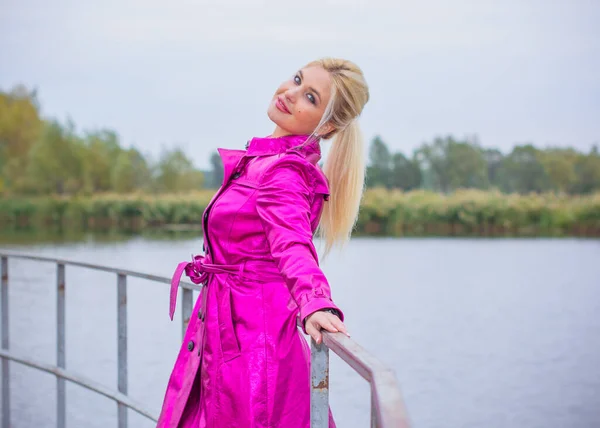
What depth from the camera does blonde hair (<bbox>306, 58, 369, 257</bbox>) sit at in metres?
1.71

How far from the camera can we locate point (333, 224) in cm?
177

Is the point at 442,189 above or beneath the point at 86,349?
above

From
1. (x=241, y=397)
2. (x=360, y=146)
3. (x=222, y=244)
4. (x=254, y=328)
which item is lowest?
(x=241, y=397)

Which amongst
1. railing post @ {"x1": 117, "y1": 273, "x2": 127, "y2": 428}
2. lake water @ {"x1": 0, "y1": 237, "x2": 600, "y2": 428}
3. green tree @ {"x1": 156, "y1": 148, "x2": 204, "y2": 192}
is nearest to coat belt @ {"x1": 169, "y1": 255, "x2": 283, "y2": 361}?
railing post @ {"x1": 117, "y1": 273, "x2": 127, "y2": 428}

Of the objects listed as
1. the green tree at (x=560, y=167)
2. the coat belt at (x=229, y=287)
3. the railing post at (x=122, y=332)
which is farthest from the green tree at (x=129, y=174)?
the coat belt at (x=229, y=287)

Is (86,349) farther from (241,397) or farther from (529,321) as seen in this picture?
(241,397)

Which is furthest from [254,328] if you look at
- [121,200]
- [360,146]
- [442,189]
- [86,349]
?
[121,200]

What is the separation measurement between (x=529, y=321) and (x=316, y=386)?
18.9 meters

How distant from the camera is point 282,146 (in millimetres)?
1707

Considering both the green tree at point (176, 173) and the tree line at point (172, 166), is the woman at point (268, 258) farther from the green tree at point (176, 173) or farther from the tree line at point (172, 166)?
the green tree at point (176, 173)

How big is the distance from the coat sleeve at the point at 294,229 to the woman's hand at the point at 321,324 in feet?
0.04

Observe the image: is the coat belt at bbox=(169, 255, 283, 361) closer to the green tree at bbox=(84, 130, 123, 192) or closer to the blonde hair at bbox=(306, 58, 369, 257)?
the blonde hair at bbox=(306, 58, 369, 257)

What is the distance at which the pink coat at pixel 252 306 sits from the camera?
1.55m

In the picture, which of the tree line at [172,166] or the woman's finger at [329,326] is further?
the tree line at [172,166]
